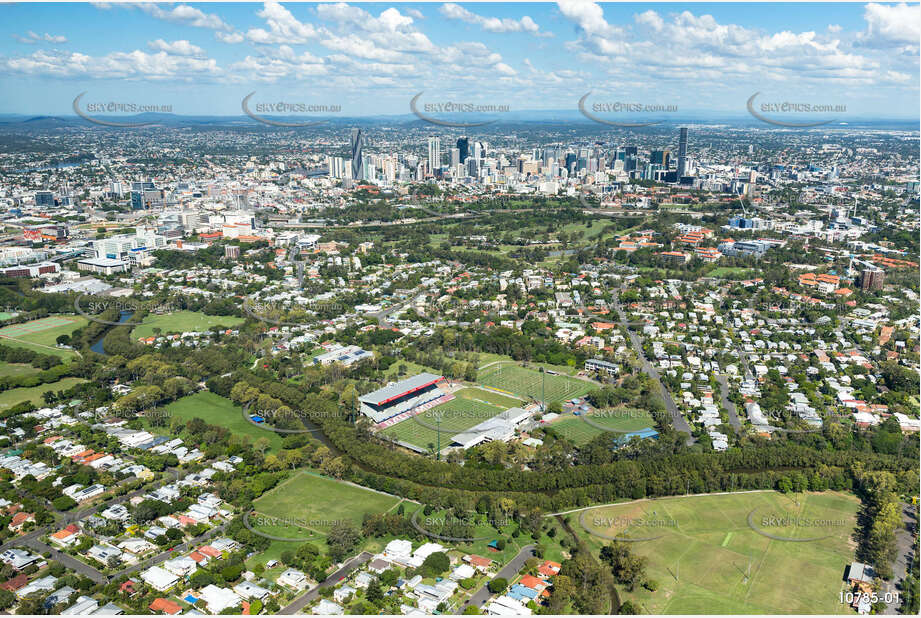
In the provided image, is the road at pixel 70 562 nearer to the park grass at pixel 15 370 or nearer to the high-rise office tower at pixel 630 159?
the park grass at pixel 15 370

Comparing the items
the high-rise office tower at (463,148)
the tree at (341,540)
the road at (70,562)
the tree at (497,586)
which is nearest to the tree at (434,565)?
the tree at (497,586)

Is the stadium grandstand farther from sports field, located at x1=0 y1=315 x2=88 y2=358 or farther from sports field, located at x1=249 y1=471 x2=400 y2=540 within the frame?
sports field, located at x1=0 y1=315 x2=88 y2=358

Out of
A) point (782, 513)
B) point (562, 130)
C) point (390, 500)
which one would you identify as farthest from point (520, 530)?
point (562, 130)

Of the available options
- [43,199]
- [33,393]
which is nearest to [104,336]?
[33,393]

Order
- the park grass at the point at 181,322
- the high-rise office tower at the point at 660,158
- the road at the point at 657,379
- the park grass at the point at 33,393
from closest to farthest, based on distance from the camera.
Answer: the road at the point at 657,379, the park grass at the point at 33,393, the park grass at the point at 181,322, the high-rise office tower at the point at 660,158

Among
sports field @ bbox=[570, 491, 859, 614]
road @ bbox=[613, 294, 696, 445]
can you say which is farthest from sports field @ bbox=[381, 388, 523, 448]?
sports field @ bbox=[570, 491, 859, 614]

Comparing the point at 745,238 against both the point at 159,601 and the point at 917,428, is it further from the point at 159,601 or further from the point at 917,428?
the point at 159,601
